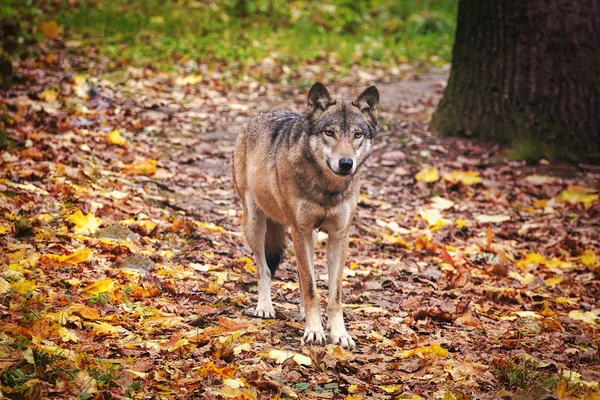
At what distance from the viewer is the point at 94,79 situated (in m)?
11.0

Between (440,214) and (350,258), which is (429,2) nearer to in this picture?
(440,214)

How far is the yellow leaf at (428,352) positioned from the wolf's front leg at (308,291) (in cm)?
61

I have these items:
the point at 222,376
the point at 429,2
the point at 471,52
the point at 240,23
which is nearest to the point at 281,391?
the point at 222,376

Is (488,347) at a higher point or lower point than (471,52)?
lower

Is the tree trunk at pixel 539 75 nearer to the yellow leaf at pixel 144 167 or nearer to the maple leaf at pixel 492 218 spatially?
the maple leaf at pixel 492 218

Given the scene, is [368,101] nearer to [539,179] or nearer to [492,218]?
[492,218]

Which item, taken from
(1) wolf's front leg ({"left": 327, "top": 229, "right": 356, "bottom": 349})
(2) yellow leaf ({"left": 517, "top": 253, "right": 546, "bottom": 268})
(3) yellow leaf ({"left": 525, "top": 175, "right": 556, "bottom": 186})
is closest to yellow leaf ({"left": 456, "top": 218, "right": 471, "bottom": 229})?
(2) yellow leaf ({"left": 517, "top": 253, "right": 546, "bottom": 268})

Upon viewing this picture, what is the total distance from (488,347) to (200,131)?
6.48m

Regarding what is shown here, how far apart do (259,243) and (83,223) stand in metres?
1.59

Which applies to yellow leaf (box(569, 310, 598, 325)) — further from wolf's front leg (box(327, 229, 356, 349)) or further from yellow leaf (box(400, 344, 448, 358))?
wolf's front leg (box(327, 229, 356, 349))

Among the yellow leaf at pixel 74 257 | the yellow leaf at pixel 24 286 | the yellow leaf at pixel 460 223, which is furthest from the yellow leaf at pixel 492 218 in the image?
the yellow leaf at pixel 24 286

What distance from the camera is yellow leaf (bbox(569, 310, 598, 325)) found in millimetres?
5621

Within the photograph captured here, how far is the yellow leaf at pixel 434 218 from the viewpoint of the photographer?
7.82m

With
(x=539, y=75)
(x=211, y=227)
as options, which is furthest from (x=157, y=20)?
(x=211, y=227)
